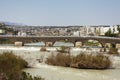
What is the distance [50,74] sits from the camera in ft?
77.9

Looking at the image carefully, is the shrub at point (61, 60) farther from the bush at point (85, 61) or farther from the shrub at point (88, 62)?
the shrub at point (88, 62)

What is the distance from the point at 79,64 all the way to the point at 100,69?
1.71 metres

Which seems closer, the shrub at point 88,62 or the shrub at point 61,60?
the shrub at point 88,62

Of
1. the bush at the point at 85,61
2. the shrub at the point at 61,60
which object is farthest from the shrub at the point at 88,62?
the shrub at the point at 61,60

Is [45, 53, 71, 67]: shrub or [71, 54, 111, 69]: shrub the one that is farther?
[45, 53, 71, 67]: shrub

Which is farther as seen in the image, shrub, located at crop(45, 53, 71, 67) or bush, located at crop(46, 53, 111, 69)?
shrub, located at crop(45, 53, 71, 67)

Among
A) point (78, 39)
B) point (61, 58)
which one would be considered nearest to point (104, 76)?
point (61, 58)

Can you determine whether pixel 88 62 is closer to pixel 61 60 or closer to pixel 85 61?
pixel 85 61

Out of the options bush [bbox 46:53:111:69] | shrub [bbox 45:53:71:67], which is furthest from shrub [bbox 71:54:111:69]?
shrub [bbox 45:53:71:67]

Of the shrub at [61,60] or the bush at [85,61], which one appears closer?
the bush at [85,61]

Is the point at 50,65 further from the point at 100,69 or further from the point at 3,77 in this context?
the point at 3,77

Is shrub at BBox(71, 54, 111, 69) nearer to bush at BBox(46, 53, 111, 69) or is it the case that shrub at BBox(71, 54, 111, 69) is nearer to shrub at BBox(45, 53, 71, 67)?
bush at BBox(46, 53, 111, 69)

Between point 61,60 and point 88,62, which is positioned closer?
point 88,62

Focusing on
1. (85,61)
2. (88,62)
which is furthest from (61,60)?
(88,62)
